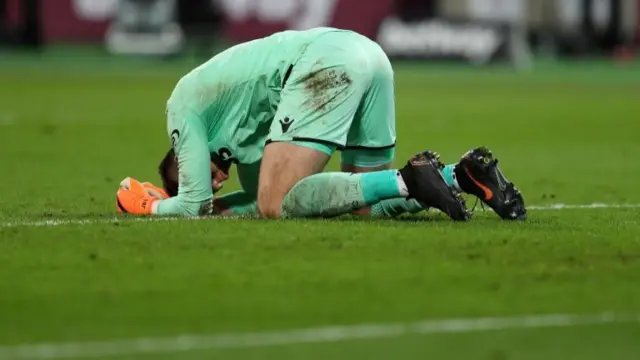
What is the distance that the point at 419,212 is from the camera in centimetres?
868

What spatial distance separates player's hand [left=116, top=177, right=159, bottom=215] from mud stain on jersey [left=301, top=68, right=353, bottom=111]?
3.64ft

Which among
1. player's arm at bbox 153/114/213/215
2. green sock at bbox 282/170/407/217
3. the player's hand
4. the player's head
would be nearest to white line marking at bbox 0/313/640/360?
green sock at bbox 282/170/407/217

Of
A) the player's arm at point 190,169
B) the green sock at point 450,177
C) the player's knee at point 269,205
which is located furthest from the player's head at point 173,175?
the green sock at point 450,177

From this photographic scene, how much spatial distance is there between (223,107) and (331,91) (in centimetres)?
60

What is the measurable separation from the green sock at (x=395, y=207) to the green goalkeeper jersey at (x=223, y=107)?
72cm

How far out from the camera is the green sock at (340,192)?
25.2 ft

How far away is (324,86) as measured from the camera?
7.88 meters

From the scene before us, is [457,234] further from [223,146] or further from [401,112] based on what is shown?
[401,112]

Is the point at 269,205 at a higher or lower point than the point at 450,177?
lower

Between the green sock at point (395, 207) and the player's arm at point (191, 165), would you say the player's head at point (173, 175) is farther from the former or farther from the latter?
the green sock at point (395, 207)

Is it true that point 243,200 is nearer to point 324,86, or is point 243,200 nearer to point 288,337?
point 324,86

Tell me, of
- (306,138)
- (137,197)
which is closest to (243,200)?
(137,197)

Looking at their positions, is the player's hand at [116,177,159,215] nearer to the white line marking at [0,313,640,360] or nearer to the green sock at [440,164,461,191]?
the green sock at [440,164,461,191]

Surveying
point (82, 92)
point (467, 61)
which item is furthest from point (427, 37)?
point (82, 92)
